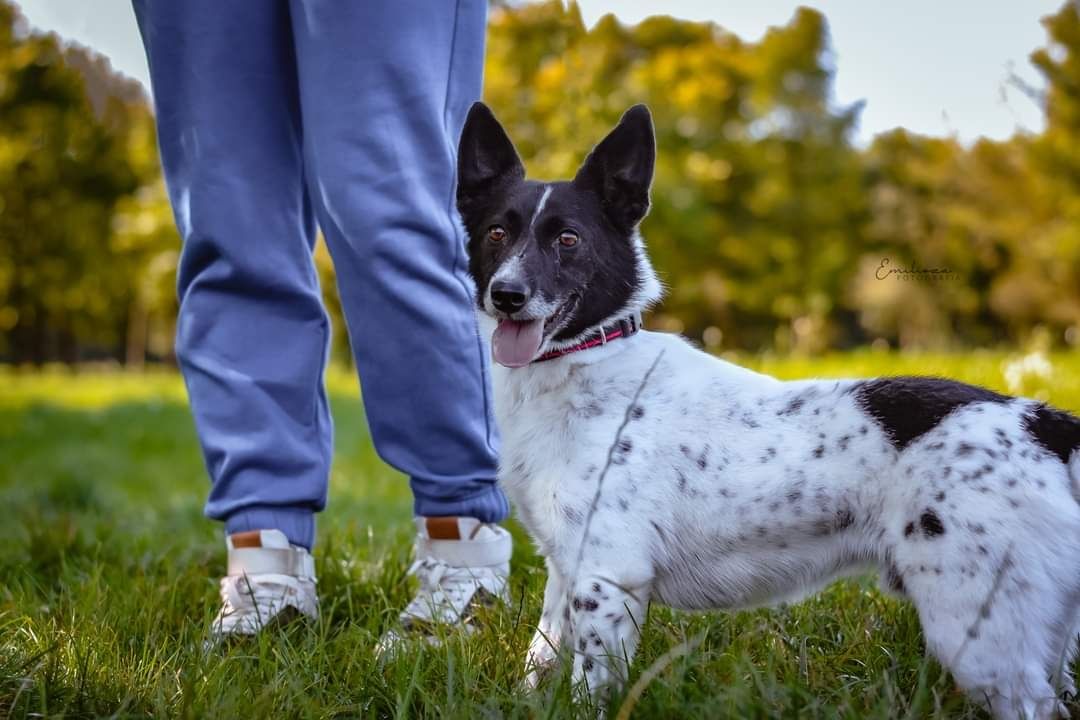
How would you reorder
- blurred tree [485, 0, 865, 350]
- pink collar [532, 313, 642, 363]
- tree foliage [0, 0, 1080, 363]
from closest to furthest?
pink collar [532, 313, 642, 363] < tree foliage [0, 0, 1080, 363] < blurred tree [485, 0, 865, 350]

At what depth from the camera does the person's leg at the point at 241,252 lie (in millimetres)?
2752

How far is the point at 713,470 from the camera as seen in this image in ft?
7.50

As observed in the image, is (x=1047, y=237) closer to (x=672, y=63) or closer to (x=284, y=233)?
(x=672, y=63)

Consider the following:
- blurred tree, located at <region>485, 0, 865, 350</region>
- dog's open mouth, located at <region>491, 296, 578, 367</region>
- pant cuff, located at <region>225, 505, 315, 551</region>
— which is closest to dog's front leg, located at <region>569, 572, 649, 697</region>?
dog's open mouth, located at <region>491, 296, 578, 367</region>

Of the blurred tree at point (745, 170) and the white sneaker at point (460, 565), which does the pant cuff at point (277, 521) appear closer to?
the white sneaker at point (460, 565)

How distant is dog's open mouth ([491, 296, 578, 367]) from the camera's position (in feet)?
8.14

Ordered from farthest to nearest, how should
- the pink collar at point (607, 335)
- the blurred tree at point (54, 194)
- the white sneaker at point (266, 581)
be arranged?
the blurred tree at point (54, 194), the white sneaker at point (266, 581), the pink collar at point (607, 335)

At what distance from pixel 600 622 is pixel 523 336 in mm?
754

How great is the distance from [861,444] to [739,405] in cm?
32

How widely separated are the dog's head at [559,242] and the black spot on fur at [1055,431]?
105cm

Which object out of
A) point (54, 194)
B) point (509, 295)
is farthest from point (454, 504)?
point (54, 194)

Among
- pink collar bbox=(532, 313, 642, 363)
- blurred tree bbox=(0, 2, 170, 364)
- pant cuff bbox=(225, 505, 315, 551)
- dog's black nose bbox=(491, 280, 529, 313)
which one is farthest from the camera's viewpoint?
blurred tree bbox=(0, 2, 170, 364)

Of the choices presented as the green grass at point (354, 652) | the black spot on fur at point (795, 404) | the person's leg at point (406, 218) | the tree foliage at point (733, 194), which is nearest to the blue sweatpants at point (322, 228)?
the person's leg at point (406, 218)

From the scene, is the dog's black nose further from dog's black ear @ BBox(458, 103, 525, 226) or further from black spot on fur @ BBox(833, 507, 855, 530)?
black spot on fur @ BBox(833, 507, 855, 530)
